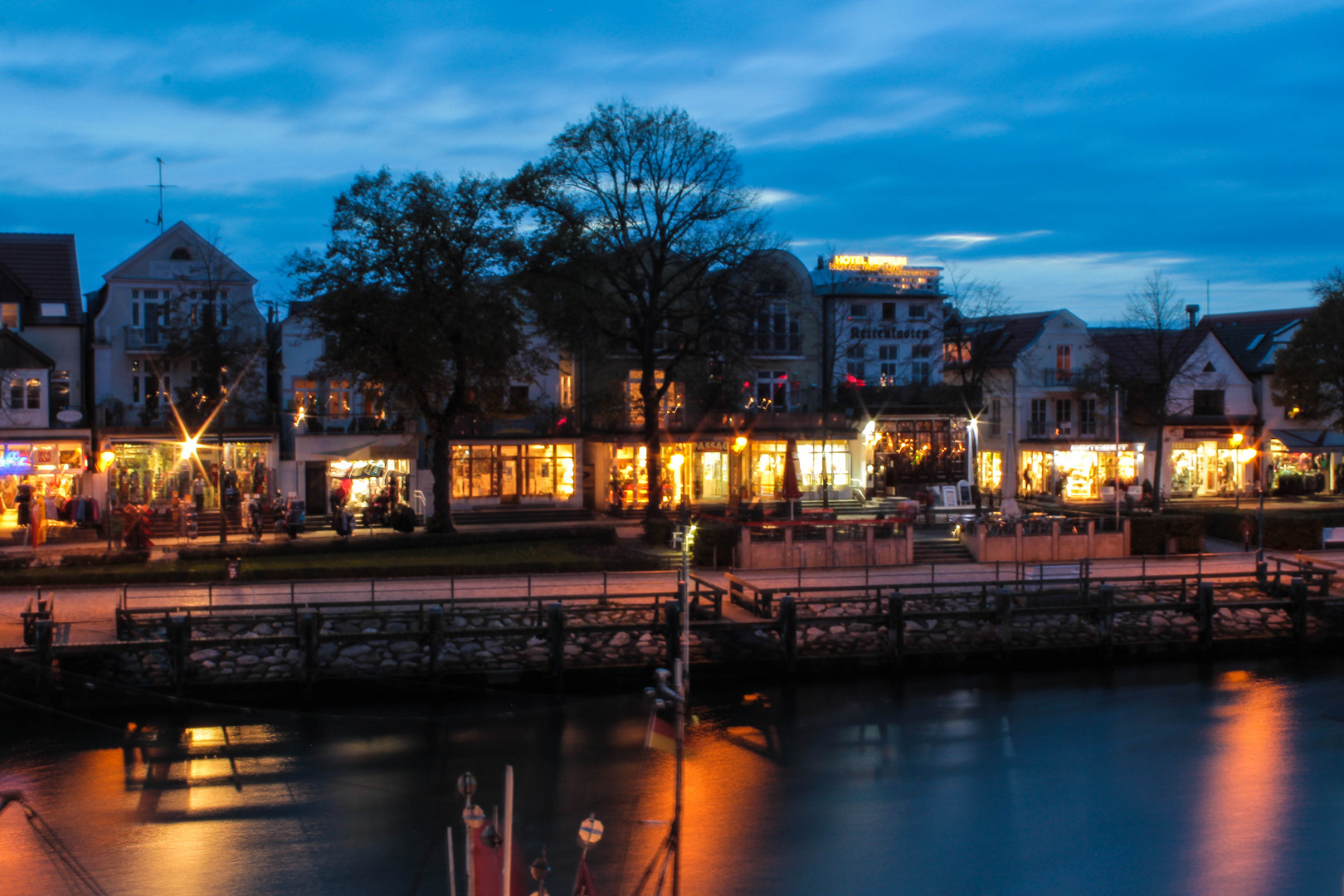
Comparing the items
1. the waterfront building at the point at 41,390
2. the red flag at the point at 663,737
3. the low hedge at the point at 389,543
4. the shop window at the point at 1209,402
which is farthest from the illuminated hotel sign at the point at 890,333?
the waterfront building at the point at 41,390

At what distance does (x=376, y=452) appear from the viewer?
38.9m

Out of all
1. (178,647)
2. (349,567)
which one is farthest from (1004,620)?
(178,647)

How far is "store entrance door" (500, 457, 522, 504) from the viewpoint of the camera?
4206 centimetres

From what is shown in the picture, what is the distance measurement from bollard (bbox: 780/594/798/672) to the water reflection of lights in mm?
8114

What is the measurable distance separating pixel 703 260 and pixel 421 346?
9.65 m

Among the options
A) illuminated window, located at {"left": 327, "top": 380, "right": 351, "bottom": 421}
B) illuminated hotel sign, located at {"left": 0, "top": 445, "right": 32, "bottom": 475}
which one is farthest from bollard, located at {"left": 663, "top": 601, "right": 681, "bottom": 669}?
illuminated hotel sign, located at {"left": 0, "top": 445, "right": 32, "bottom": 475}

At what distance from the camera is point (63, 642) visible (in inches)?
824

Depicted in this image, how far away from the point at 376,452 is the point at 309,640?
18.0m

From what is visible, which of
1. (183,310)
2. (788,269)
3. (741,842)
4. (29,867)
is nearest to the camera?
(29,867)

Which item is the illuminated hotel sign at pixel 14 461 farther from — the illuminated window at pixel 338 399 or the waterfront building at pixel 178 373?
the illuminated window at pixel 338 399

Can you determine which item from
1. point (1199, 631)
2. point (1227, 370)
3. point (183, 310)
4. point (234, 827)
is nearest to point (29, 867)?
point (234, 827)

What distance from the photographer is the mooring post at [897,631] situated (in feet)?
78.2

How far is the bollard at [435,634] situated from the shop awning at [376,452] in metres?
17.1

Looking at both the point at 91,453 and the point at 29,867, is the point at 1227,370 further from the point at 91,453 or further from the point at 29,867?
the point at 29,867
